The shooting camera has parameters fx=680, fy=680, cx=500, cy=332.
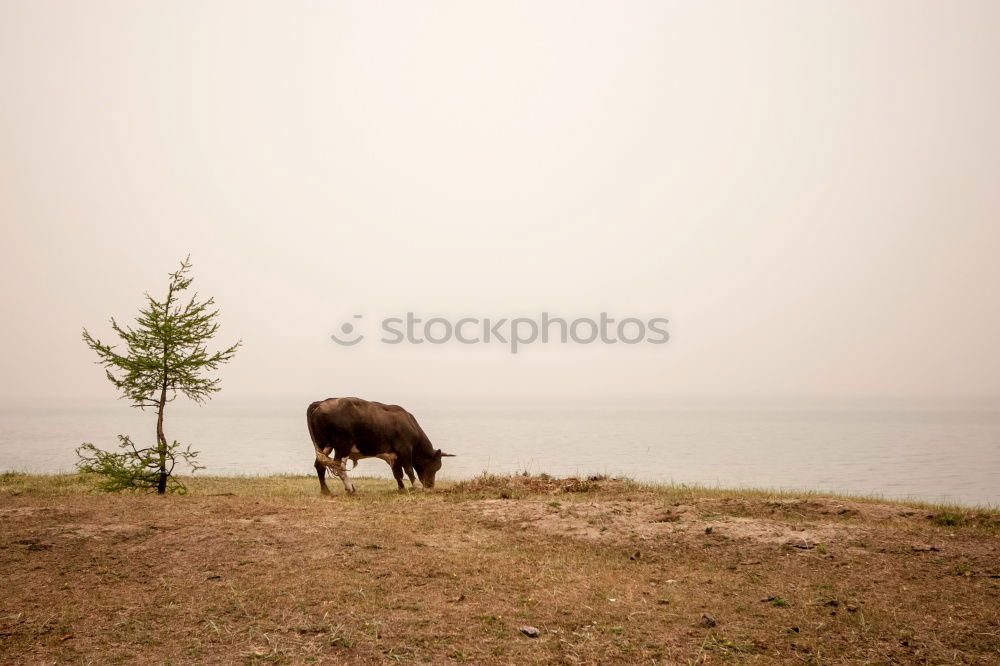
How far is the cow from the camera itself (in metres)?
21.1

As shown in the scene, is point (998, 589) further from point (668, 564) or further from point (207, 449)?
point (207, 449)

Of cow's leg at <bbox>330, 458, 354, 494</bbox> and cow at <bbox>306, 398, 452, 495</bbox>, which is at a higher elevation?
cow at <bbox>306, 398, 452, 495</bbox>

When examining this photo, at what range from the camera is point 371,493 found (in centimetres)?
2111

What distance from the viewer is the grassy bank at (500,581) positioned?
8.25m

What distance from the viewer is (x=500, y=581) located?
10711 mm

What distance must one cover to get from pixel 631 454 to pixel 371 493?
38367 millimetres

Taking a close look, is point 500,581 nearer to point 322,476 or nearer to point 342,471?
point 342,471

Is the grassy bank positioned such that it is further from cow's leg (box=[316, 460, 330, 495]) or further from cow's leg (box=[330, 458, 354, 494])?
cow's leg (box=[330, 458, 354, 494])

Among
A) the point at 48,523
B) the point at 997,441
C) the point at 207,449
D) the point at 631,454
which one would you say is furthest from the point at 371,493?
the point at 997,441

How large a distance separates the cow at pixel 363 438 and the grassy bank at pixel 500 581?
455 centimetres

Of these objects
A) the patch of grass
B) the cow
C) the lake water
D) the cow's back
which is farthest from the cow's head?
the patch of grass

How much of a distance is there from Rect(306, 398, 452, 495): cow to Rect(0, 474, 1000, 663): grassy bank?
4549 millimetres

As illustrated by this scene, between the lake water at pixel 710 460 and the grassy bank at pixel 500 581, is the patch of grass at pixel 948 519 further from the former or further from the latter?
the lake water at pixel 710 460

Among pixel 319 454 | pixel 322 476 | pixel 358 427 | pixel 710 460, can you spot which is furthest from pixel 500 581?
pixel 710 460
